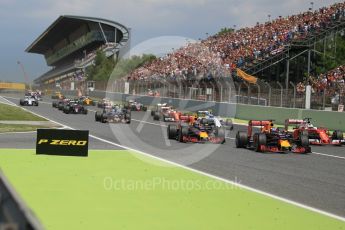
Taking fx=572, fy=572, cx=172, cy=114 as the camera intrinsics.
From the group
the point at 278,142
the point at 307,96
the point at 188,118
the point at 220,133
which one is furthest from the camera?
the point at 307,96

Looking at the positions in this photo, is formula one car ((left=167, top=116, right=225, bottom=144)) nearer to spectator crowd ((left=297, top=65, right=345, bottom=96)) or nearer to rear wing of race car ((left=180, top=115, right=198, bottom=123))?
rear wing of race car ((left=180, top=115, right=198, bottom=123))

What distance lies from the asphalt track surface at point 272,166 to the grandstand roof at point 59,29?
75.9 meters

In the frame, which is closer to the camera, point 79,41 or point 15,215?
point 15,215

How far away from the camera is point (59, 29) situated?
374ft

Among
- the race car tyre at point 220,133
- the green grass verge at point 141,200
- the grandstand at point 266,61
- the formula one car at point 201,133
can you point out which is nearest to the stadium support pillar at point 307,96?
the grandstand at point 266,61

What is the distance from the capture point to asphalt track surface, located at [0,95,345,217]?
8461 mm

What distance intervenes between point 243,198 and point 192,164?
3.94 metres

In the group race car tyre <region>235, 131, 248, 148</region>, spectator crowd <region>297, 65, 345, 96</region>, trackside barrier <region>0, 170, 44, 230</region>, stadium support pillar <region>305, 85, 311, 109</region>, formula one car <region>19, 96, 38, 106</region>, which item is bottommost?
race car tyre <region>235, 131, 248, 148</region>

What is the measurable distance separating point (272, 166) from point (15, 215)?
9599 mm

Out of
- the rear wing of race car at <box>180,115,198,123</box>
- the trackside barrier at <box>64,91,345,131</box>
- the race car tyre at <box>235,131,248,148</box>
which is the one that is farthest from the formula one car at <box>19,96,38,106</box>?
the race car tyre at <box>235,131,248,148</box>

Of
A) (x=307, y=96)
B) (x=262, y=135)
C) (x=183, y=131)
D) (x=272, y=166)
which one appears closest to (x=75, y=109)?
(x=307, y=96)

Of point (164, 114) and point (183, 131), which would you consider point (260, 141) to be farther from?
point (164, 114)

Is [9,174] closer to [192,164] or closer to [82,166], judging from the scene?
[82,166]

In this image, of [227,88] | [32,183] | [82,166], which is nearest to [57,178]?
[32,183]
